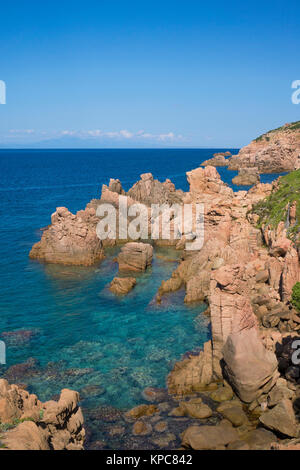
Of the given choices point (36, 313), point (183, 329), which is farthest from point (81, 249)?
point (183, 329)

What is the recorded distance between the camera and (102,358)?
27312 mm

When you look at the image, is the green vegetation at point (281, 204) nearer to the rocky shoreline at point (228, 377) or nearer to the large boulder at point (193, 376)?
the rocky shoreline at point (228, 377)

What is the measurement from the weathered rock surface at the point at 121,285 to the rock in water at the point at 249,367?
18.5 meters

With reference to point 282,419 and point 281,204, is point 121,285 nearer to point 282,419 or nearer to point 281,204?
point 281,204

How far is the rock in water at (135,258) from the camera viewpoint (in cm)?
4488

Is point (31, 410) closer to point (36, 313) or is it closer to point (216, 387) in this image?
point (216, 387)

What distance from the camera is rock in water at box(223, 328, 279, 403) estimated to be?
20375 mm

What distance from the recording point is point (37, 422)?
15.0 m

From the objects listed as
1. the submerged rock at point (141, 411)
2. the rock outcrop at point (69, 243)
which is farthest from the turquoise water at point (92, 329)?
the rock outcrop at point (69, 243)

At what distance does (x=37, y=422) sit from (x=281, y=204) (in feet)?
118

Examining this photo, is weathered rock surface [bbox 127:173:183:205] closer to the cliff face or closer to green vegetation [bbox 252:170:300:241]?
green vegetation [bbox 252:170:300:241]

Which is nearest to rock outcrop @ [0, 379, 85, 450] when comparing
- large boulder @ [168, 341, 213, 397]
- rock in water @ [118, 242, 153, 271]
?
large boulder @ [168, 341, 213, 397]

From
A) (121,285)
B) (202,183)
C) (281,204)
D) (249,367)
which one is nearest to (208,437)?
(249,367)

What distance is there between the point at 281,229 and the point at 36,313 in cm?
2574
